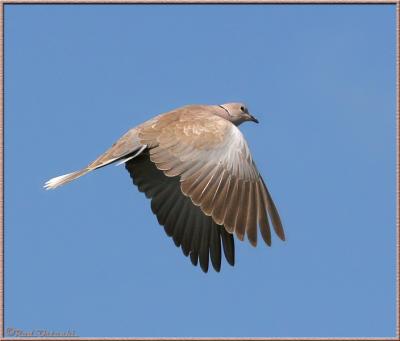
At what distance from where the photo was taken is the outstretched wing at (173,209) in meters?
12.0

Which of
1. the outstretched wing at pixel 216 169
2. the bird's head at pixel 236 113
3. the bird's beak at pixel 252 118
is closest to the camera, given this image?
the outstretched wing at pixel 216 169

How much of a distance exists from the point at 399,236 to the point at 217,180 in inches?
84.1

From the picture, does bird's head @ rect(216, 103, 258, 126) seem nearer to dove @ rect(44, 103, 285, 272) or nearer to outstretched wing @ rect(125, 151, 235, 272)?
dove @ rect(44, 103, 285, 272)

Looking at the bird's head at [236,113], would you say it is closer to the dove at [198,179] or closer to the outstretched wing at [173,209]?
the dove at [198,179]

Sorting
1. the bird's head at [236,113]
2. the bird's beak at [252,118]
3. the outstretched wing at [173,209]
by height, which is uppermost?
the bird's head at [236,113]

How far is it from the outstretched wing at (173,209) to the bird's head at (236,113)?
1.48 meters

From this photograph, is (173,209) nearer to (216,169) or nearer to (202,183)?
(216,169)

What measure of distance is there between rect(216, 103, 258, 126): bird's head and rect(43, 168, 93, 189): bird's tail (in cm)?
230

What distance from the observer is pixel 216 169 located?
10.6 meters

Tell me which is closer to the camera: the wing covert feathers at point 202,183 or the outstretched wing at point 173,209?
the wing covert feathers at point 202,183

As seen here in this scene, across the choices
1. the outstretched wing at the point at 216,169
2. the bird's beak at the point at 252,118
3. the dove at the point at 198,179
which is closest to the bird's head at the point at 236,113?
the bird's beak at the point at 252,118

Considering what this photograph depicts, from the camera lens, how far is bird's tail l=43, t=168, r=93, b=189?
11.6 meters

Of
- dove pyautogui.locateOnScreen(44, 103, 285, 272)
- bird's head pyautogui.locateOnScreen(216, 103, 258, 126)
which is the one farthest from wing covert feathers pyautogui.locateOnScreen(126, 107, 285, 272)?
bird's head pyautogui.locateOnScreen(216, 103, 258, 126)

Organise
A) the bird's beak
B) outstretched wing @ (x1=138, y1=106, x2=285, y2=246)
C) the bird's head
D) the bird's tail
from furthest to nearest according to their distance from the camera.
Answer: the bird's beak, the bird's head, the bird's tail, outstretched wing @ (x1=138, y1=106, x2=285, y2=246)
